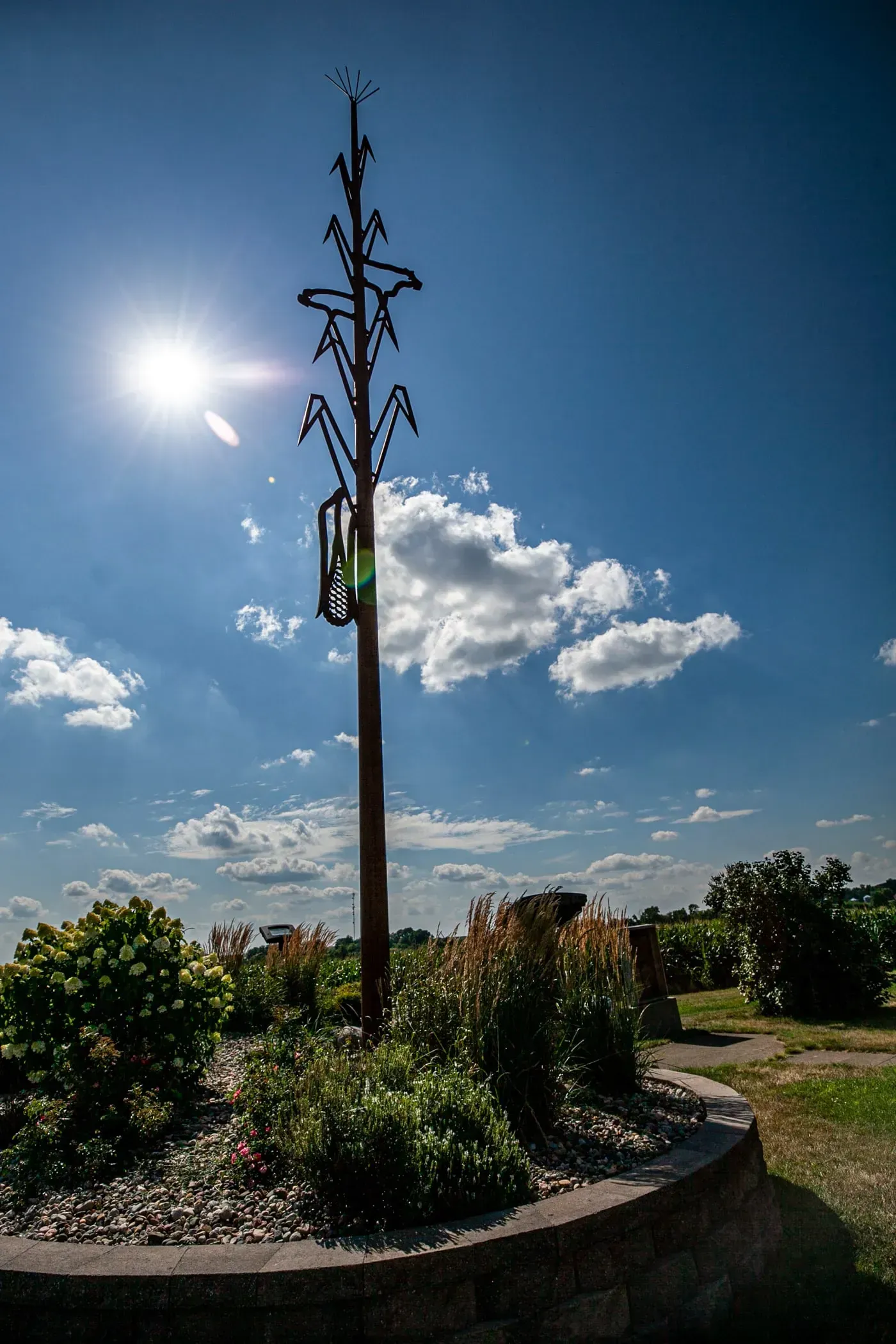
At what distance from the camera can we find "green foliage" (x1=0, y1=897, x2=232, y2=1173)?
13.3ft

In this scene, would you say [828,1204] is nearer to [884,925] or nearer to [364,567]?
[364,567]

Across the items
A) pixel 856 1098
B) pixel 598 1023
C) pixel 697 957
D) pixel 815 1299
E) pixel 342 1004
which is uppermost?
pixel 697 957

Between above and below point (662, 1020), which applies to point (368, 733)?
above

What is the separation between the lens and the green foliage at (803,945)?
945 cm

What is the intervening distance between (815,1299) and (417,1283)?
5.60 ft

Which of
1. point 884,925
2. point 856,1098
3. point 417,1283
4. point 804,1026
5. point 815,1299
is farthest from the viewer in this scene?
point 884,925

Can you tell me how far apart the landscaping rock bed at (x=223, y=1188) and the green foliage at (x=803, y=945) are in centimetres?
630

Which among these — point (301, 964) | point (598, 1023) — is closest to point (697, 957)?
point (301, 964)

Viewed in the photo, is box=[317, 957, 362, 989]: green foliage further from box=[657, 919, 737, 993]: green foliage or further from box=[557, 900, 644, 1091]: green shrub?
box=[657, 919, 737, 993]: green foliage

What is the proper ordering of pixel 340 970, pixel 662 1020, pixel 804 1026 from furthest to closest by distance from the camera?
pixel 340 970 → pixel 804 1026 → pixel 662 1020

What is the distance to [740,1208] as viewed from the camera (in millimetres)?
3154

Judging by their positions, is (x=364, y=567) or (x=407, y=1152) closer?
(x=407, y=1152)

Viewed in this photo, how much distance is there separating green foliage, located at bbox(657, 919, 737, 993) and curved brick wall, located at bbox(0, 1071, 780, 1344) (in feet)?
43.0

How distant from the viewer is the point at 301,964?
8305mm
